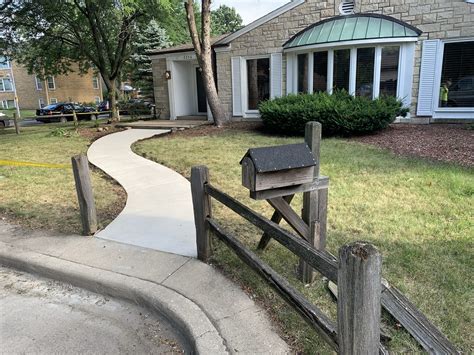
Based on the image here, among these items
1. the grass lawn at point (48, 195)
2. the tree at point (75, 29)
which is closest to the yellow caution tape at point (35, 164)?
the grass lawn at point (48, 195)

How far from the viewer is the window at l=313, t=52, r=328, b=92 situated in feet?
42.5

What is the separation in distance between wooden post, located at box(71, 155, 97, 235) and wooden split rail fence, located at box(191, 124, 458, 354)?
159 centimetres

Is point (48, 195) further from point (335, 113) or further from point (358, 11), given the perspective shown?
point (358, 11)

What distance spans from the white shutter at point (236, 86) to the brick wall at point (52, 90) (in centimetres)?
3320

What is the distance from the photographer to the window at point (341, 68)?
12438mm

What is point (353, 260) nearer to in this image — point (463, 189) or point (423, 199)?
point (423, 199)

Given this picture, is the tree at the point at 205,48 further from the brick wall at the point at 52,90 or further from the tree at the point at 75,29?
the brick wall at the point at 52,90

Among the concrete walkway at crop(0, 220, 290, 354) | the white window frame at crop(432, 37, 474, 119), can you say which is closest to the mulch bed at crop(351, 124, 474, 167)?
the white window frame at crop(432, 37, 474, 119)

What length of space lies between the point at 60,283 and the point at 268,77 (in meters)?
12.6

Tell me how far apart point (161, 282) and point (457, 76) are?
12.4 m

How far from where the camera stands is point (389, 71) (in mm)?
12289

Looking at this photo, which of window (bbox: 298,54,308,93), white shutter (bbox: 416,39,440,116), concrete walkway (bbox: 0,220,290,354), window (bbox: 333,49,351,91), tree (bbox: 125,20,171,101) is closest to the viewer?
concrete walkway (bbox: 0,220,290,354)

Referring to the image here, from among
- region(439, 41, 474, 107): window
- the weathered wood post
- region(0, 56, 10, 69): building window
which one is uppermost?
region(0, 56, 10, 69): building window

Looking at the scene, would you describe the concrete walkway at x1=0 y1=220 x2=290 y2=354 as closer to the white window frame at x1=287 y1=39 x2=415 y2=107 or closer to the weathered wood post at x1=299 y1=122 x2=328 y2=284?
the weathered wood post at x1=299 y1=122 x2=328 y2=284
